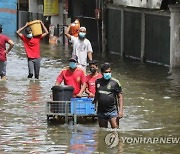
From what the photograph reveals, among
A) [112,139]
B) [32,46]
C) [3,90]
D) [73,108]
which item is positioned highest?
[32,46]

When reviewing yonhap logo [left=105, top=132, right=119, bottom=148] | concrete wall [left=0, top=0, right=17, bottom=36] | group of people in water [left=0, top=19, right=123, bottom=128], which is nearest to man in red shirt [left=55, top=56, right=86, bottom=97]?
group of people in water [left=0, top=19, right=123, bottom=128]

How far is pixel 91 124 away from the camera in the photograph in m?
14.5

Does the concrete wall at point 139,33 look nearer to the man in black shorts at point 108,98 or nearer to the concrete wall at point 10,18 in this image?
the man in black shorts at point 108,98

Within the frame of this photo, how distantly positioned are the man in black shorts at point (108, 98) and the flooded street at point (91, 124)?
0.46m

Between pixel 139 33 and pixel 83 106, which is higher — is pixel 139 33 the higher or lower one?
the lower one

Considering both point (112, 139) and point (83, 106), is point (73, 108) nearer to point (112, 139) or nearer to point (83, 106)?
point (83, 106)

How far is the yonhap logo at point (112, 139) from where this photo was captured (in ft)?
41.4

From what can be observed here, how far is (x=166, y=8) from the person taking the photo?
28.1 meters

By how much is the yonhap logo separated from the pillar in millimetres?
13106

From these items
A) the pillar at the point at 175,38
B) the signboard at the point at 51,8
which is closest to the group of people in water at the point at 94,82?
the pillar at the point at 175,38

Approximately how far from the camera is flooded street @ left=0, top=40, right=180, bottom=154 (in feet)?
41.1

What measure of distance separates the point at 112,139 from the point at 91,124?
1.66m

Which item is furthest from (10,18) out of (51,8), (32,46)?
(32,46)

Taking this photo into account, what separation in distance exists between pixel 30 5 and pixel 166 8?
64.6 ft
